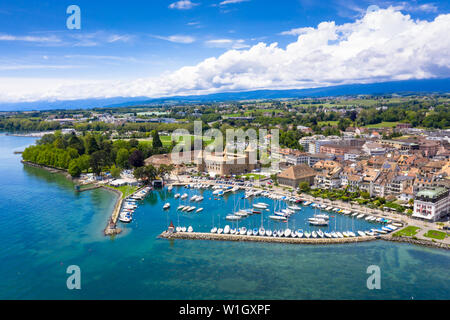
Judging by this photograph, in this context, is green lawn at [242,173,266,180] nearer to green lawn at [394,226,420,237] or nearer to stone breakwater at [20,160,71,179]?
green lawn at [394,226,420,237]

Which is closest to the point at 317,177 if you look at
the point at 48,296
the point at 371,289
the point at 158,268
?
the point at 371,289

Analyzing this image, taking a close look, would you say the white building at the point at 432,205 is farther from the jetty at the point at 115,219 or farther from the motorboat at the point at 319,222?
the jetty at the point at 115,219

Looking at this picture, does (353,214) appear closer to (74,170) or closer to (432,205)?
(432,205)

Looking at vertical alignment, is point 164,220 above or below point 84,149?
below

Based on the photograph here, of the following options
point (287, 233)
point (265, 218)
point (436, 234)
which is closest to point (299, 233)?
point (287, 233)

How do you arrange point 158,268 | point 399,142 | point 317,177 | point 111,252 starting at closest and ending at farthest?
point 158,268
point 111,252
point 317,177
point 399,142
